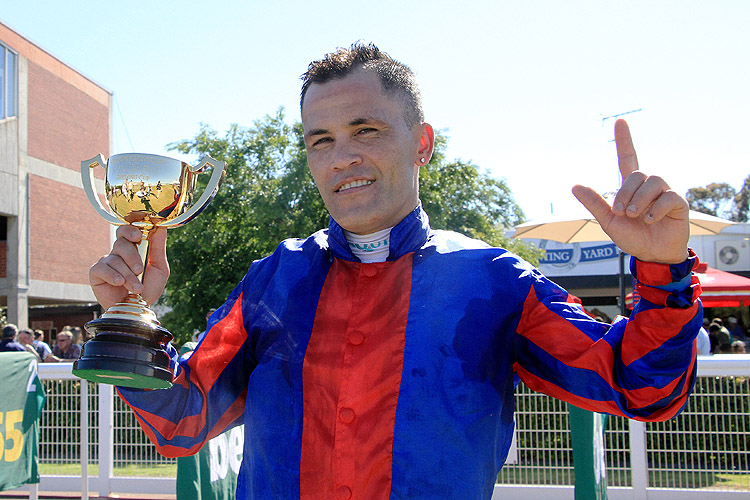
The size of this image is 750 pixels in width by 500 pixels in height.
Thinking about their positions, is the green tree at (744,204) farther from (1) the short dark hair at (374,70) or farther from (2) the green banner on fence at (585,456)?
(1) the short dark hair at (374,70)

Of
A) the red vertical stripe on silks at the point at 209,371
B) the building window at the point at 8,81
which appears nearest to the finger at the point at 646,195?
the red vertical stripe on silks at the point at 209,371

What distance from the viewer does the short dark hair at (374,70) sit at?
72.5 inches

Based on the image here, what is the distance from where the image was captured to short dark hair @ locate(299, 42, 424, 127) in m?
1.84

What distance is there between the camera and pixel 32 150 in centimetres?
2355

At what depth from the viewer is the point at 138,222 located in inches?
79.1

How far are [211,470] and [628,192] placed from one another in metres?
3.01

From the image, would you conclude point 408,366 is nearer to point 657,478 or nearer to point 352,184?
point 352,184

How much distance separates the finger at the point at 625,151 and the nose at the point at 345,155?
0.64 metres

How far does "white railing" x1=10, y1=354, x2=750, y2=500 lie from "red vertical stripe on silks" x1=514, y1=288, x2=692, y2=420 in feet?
12.1

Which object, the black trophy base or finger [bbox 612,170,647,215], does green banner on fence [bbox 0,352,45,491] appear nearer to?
the black trophy base

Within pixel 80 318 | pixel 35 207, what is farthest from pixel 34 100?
pixel 80 318

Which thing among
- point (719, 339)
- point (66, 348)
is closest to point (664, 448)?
point (719, 339)

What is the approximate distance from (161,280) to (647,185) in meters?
1.33

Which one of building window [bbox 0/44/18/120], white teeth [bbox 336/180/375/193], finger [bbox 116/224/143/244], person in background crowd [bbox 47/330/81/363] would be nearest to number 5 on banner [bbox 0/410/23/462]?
finger [bbox 116/224/143/244]
